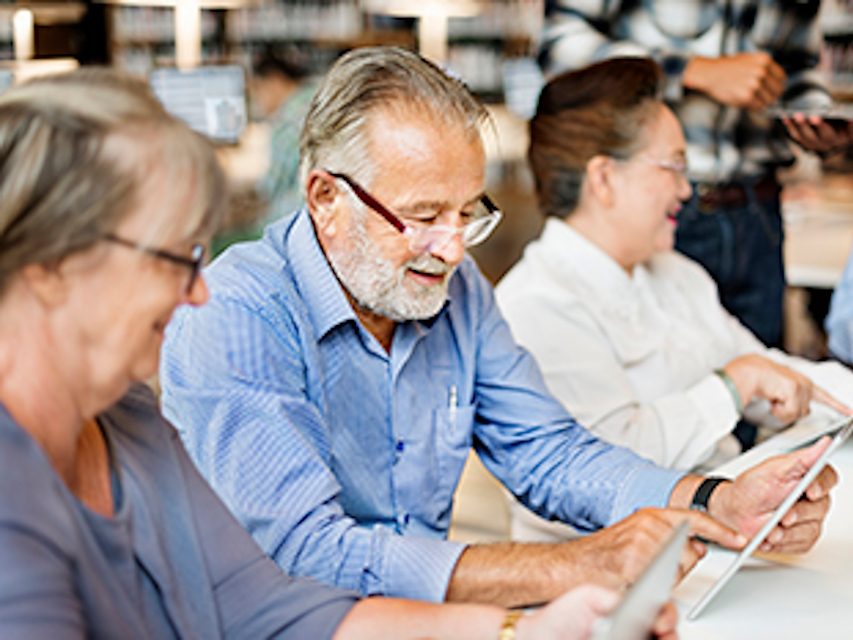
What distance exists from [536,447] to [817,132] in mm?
1784

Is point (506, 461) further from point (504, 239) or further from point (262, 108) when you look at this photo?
point (504, 239)

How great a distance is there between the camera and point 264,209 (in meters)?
5.18

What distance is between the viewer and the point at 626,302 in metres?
→ 2.13

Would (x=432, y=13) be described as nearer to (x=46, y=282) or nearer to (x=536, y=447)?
(x=536, y=447)

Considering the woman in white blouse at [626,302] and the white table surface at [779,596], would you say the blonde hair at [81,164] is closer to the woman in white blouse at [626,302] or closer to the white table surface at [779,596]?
the white table surface at [779,596]

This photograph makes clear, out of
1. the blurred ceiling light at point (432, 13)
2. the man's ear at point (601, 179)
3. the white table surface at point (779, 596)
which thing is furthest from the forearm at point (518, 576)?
the blurred ceiling light at point (432, 13)

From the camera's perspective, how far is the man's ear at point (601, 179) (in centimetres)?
218

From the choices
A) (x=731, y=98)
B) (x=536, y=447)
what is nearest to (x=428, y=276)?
(x=536, y=447)

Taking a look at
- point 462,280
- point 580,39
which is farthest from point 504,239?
point 462,280

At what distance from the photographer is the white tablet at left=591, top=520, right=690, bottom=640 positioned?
2.18 feet

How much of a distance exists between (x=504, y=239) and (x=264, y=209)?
6.28 ft

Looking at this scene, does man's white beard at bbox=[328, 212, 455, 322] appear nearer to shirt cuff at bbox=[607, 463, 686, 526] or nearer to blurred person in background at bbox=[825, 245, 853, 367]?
shirt cuff at bbox=[607, 463, 686, 526]

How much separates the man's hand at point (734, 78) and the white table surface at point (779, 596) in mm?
1542

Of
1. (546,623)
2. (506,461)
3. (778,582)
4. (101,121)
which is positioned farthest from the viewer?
(506,461)
